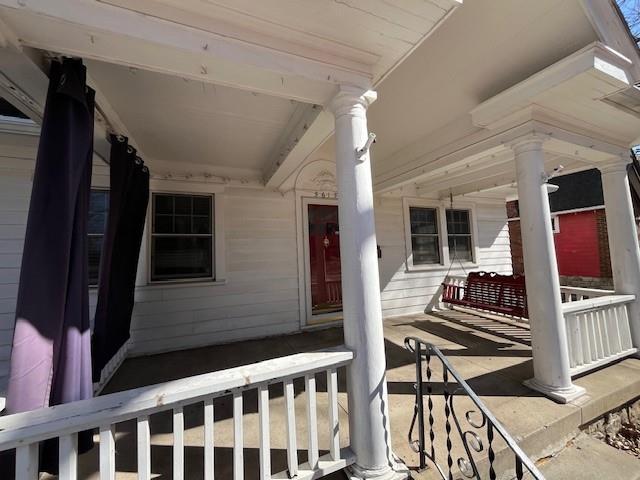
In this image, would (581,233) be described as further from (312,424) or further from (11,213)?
(11,213)

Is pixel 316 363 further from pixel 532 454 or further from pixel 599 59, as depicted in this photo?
pixel 599 59

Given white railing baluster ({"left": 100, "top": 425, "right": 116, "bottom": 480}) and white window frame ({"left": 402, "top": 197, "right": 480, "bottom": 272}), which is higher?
white window frame ({"left": 402, "top": 197, "right": 480, "bottom": 272})

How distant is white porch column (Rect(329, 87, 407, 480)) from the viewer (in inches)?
62.0

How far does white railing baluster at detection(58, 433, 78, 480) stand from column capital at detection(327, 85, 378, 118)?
2.18 m

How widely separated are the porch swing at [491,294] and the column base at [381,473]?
3.28 m

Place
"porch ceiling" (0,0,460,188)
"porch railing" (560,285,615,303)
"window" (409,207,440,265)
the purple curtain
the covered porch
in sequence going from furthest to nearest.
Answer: "window" (409,207,440,265) < "porch railing" (560,285,615,303) < the covered porch < "porch ceiling" (0,0,460,188) < the purple curtain

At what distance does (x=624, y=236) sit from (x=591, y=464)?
272 cm

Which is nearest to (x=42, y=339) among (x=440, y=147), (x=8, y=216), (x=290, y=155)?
(x=290, y=155)

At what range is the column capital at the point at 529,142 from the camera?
2.49 m

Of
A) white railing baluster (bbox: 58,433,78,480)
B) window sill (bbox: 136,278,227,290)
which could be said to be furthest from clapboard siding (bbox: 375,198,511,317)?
white railing baluster (bbox: 58,433,78,480)

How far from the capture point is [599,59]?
1.94m

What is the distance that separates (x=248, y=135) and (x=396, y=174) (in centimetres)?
221

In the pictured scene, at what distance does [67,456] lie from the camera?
44.9 inches

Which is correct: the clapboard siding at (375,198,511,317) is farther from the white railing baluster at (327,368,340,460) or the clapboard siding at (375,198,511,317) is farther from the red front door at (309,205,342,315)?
the white railing baluster at (327,368,340,460)
